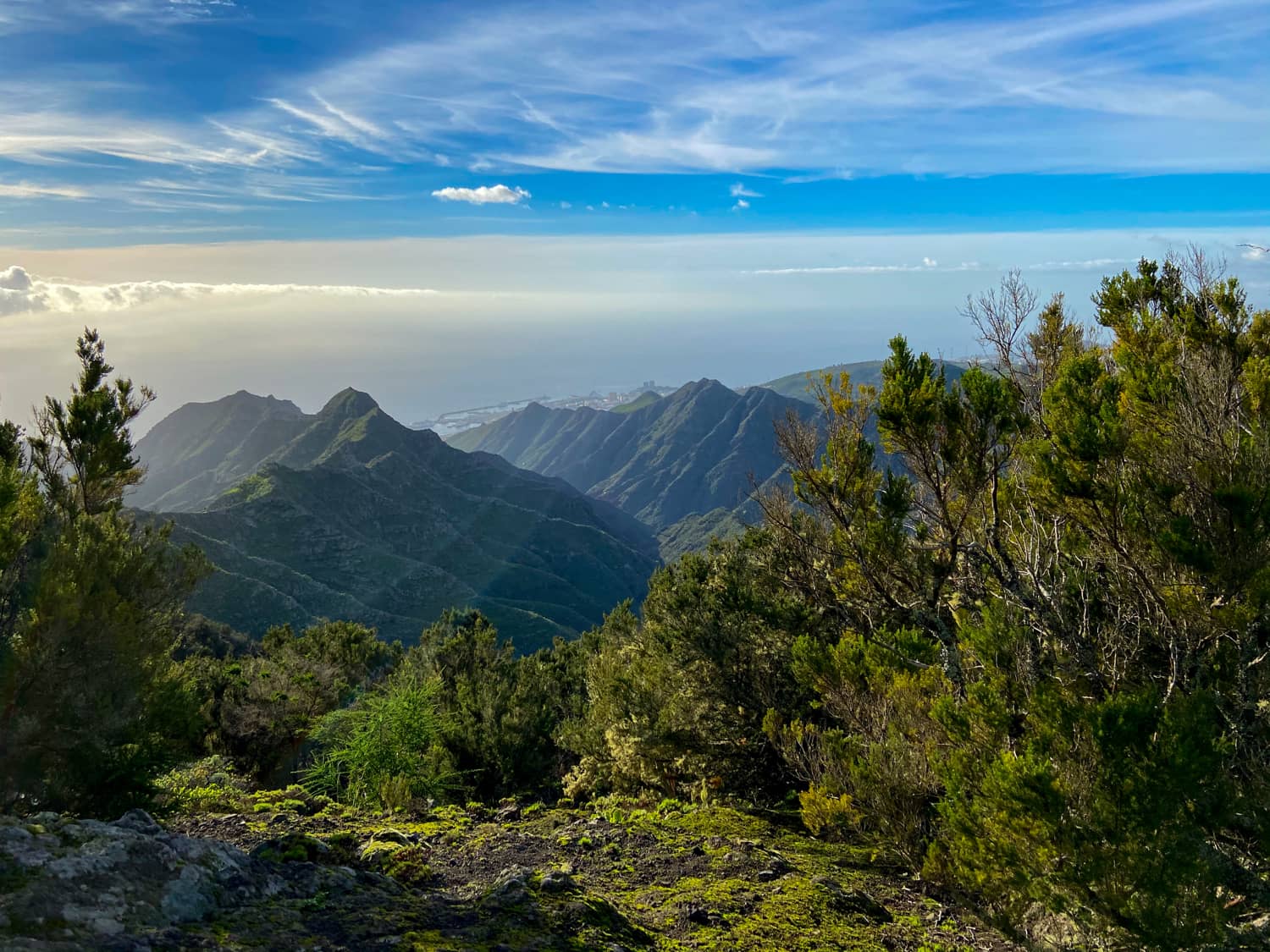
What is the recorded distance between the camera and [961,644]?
7832 mm

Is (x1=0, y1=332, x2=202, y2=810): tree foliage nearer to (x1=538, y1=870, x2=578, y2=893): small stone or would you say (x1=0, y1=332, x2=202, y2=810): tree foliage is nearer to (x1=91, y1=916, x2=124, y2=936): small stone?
(x1=91, y1=916, x2=124, y2=936): small stone

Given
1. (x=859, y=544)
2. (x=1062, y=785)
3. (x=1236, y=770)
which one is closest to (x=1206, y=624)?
(x=1236, y=770)

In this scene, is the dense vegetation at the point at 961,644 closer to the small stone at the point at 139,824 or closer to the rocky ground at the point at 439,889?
the rocky ground at the point at 439,889

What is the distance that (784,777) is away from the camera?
14297 mm

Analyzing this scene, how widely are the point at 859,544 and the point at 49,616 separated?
33.5ft

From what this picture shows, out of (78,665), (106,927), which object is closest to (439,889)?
(106,927)

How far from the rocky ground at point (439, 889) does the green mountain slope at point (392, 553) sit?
97756 millimetres

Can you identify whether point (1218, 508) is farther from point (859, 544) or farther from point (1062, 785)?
point (859, 544)

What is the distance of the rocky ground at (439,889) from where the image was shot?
482cm

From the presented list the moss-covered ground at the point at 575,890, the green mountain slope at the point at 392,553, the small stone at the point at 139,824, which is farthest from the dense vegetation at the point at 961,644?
the green mountain slope at the point at 392,553

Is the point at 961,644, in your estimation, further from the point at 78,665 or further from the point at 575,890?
the point at 78,665

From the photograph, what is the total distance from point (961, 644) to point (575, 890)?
15.2 feet

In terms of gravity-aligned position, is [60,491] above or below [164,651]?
above

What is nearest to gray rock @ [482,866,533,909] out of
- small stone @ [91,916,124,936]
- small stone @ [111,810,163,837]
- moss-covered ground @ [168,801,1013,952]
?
moss-covered ground @ [168,801,1013,952]
